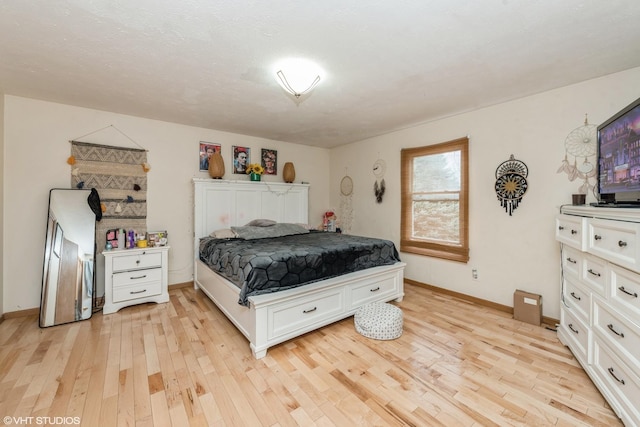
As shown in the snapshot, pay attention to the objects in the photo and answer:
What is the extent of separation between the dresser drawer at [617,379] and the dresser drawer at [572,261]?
54 cm

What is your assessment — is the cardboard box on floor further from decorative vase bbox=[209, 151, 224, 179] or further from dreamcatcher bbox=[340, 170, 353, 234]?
decorative vase bbox=[209, 151, 224, 179]

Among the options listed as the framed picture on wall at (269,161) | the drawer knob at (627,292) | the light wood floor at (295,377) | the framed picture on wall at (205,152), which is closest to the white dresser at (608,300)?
the drawer knob at (627,292)

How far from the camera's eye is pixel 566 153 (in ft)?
8.36

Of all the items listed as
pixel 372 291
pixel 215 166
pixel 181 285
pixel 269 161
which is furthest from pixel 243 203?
pixel 372 291

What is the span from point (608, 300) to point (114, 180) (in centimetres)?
480

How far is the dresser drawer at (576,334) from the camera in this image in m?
1.83

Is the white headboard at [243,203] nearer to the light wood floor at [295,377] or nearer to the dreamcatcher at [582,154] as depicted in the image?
the light wood floor at [295,377]

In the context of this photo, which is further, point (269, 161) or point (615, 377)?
point (269, 161)

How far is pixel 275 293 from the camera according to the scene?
2223 millimetres

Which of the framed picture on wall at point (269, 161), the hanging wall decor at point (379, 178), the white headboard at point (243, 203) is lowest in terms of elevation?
the white headboard at point (243, 203)

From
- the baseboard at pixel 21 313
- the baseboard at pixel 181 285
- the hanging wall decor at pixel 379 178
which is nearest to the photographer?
the baseboard at pixel 21 313

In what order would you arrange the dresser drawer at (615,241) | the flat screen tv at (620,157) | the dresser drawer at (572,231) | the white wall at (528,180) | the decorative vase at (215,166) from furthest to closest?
the decorative vase at (215,166), the white wall at (528,180), the dresser drawer at (572,231), the flat screen tv at (620,157), the dresser drawer at (615,241)

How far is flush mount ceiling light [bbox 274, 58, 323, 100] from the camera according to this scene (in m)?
2.09

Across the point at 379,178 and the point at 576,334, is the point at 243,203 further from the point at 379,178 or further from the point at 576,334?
the point at 576,334
